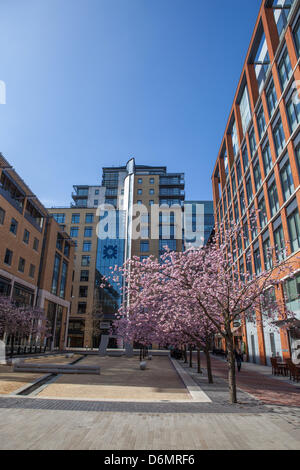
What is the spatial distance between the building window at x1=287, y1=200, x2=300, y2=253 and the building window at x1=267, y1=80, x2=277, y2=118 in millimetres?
10945

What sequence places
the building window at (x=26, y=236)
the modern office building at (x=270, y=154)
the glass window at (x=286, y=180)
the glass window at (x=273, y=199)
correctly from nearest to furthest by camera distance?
1. the modern office building at (x=270, y=154)
2. the glass window at (x=286, y=180)
3. the glass window at (x=273, y=199)
4. the building window at (x=26, y=236)

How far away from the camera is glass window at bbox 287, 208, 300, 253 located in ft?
72.5

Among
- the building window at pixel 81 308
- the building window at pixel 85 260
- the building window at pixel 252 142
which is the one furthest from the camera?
the building window at pixel 85 260

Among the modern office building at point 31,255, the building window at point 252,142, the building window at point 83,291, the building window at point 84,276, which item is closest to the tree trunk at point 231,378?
the building window at point 252,142

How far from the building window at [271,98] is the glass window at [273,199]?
22.8ft

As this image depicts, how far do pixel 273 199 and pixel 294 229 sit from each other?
17.9 ft

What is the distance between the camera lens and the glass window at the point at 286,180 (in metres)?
23.6

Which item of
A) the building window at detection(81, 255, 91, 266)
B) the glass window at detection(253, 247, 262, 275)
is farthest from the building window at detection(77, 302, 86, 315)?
the glass window at detection(253, 247, 262, 275)

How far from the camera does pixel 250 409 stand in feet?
29.5

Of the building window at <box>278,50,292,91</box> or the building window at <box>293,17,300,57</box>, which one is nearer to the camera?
the building window at <box>293,17,300,57</box>

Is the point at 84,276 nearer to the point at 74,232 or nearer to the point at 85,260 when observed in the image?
the point at 85,260

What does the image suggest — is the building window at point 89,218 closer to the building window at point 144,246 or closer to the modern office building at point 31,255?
the building window at point 144,246

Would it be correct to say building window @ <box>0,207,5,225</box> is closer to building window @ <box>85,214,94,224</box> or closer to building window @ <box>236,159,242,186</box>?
building window @ <box>236,159,242,186</box>
